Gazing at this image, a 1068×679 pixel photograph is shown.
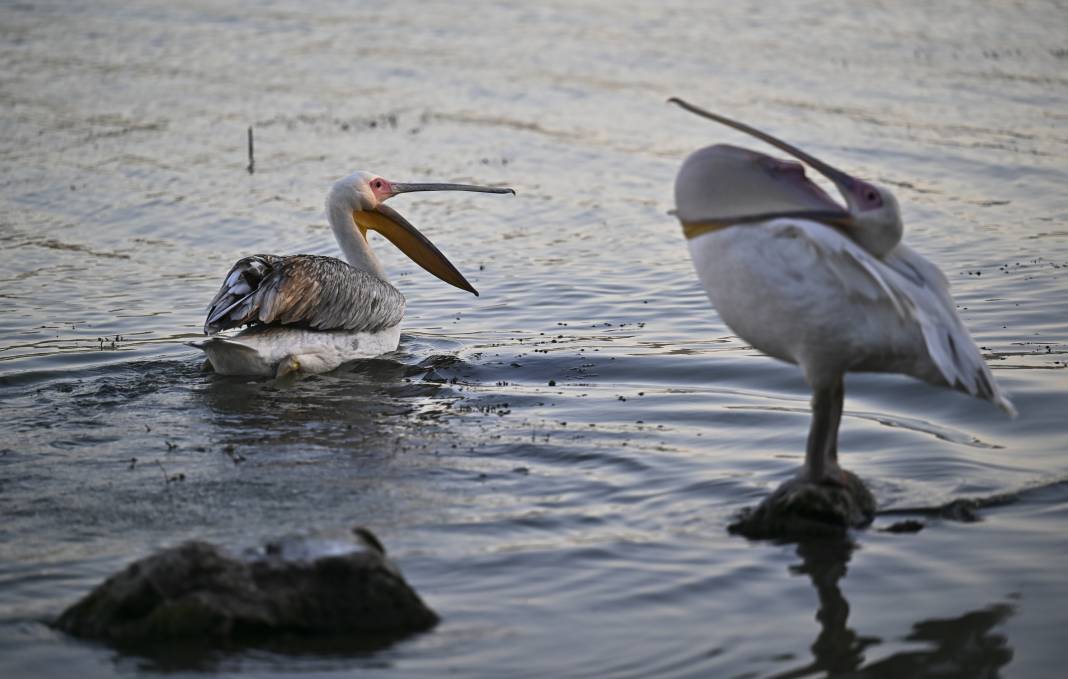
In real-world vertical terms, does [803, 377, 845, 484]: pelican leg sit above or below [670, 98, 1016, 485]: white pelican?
below

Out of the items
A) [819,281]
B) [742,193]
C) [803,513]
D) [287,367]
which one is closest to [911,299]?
[819,281]

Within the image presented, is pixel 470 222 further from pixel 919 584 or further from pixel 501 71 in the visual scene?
pixel 919 584

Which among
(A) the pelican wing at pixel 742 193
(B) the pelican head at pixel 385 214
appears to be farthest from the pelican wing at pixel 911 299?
(B) the pelican head at pixel 385 214

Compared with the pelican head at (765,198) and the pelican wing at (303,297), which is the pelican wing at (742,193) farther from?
the pelican wing at (303,297)

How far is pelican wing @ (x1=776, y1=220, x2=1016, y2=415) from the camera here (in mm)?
4000

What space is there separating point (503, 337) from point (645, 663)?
3929 mm

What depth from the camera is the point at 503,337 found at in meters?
7.23

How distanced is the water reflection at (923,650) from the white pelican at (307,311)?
349 centimetres

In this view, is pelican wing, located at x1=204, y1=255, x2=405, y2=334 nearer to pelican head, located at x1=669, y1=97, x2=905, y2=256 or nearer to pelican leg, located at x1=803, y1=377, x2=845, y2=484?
pelican head, located at x1=669, y1=97, x2=905, y2=256

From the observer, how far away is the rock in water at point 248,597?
3.42 m

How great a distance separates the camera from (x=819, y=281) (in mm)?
3988

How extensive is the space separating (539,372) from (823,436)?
2.38 metres

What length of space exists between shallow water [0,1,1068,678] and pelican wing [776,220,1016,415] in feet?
1.64

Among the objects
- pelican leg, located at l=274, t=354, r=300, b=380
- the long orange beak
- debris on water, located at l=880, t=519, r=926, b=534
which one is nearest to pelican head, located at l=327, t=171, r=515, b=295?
the long orange beak
